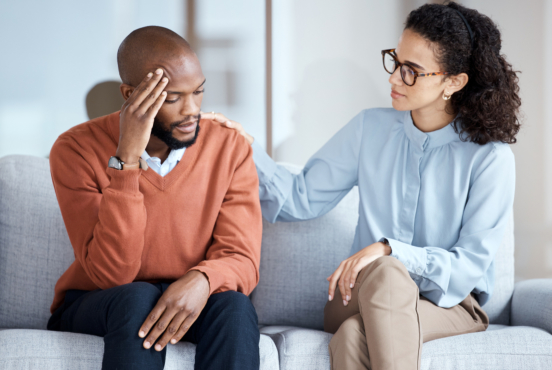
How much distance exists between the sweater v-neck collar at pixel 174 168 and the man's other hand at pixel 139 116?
0.45 ft

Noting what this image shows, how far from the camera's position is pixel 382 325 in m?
1.14

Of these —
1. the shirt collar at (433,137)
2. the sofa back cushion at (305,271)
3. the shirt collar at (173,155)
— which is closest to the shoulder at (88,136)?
the shirt collar at (173,155)

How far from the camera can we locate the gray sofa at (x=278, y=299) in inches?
46.2

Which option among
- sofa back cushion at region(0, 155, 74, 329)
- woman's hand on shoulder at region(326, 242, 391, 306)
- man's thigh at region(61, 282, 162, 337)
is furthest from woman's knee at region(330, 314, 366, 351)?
sofa back cushion at region(0, 155, 74, 329)

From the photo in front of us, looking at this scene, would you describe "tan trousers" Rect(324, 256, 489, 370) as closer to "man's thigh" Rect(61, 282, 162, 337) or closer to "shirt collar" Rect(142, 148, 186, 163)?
"man's thigh" Rect(61, 282, 162, 337)

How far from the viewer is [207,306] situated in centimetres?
119

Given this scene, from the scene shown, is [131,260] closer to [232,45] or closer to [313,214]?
[313,214]

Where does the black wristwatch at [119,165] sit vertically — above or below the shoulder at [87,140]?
below

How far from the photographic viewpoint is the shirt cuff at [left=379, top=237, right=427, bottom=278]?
133 centimetres

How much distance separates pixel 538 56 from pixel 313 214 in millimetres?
1199

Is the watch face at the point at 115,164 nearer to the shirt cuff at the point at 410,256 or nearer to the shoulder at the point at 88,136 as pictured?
the shoulder at the point at 88,136

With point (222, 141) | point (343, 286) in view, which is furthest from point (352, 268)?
point (222, 141)

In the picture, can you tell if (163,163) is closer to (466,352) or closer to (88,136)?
(88,136)

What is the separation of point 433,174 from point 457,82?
30 centimetres
